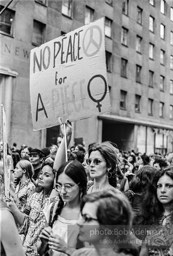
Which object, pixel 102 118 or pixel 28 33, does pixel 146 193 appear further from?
pixel 102 118

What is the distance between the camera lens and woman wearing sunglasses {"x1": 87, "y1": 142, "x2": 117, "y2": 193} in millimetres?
3316

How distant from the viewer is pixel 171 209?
2854 mm

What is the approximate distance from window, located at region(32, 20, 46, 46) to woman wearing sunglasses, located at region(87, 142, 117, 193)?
15278 mm

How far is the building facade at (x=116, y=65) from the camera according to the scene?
1673 cm

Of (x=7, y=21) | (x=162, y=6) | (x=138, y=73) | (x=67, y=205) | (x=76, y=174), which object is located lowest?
(x=67, y=205)

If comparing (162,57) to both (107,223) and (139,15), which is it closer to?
(139,15)

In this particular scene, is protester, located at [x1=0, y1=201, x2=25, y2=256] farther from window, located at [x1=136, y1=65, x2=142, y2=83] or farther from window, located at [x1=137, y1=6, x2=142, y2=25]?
window, located at [x1=137, y1=6, x2=142, y2=25]

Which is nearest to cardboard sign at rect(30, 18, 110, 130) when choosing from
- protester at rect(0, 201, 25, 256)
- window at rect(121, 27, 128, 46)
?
protester at rect(0, 201, 25, 256)

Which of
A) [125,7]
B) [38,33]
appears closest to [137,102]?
[125,7]

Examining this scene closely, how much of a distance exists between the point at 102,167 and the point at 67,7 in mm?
18198

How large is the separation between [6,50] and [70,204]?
14520mm

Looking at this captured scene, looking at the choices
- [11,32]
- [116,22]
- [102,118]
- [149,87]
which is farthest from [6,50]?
[149,87]

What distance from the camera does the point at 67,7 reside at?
66.4ft

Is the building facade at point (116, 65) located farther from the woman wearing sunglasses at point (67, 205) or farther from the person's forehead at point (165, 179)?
the woman wearing sunglasses at point (67, 205)
